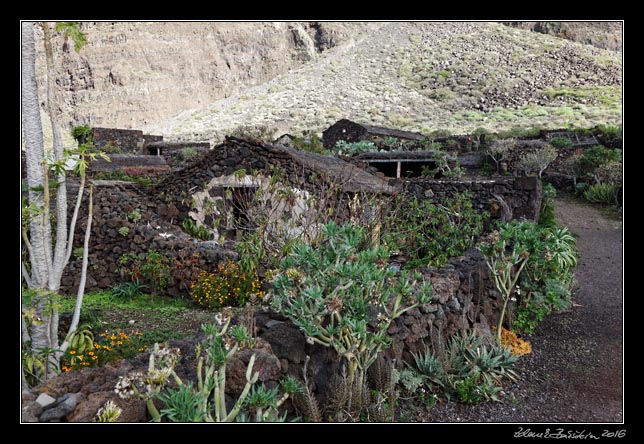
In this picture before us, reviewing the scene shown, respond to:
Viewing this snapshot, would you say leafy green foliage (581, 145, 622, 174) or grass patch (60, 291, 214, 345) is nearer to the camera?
grass patch (60, 291, 214, 345)

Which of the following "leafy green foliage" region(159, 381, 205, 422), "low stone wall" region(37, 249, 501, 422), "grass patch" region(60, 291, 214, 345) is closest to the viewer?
"leafy green foliage" region(159, 381, 205, 422)

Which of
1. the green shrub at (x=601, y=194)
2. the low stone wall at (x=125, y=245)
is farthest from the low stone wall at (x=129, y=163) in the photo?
the green shrub at (x=601, y=194)

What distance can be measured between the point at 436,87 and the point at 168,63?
33.8m

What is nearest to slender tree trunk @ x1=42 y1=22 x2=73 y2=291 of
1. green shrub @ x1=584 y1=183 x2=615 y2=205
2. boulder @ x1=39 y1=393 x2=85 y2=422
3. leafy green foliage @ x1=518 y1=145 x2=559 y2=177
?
boulder @ x1=39 y1=393 x2=85 y2=422

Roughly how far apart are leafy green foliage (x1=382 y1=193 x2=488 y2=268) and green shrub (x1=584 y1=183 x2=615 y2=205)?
10.1 metres

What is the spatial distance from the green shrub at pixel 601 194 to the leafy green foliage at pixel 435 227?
10.1 m

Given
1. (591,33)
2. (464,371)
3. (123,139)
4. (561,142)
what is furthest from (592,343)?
(591,33)

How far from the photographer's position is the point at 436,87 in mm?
57938

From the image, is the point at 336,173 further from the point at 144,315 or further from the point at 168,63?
the point at 168,63

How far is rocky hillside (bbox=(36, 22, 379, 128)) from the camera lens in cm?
6050

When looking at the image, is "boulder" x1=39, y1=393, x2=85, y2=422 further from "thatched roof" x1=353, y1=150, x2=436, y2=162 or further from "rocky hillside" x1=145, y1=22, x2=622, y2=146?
"rocky hillside" x1=145, y1=22, x2=622, y2=146

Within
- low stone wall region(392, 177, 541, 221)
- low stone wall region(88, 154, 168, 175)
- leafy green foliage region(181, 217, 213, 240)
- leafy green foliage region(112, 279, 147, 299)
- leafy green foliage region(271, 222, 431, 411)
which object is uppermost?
low stone wall region(88, 154, 168, 175)

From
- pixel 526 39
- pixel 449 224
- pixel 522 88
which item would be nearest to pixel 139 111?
pixel 522 88
